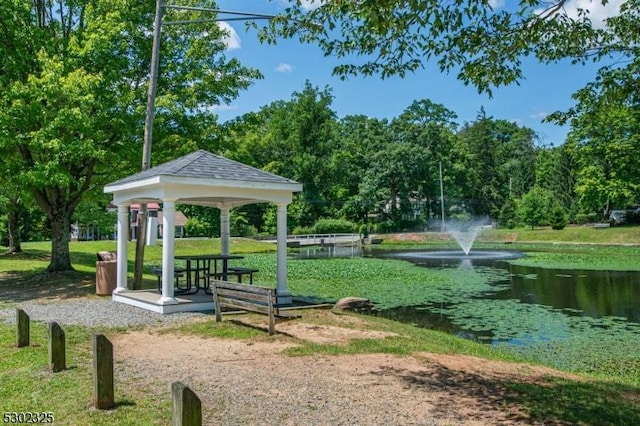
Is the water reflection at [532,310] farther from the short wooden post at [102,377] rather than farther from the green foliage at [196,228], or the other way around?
the green foliage at [196,228]

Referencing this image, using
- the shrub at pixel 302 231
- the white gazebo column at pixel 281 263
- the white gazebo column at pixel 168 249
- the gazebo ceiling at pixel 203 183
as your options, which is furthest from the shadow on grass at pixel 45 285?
the shrub at pixel 302 231

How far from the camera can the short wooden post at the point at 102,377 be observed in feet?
17.0

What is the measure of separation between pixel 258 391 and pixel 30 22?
1523 cm

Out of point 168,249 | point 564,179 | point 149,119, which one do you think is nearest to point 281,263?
point 168,249

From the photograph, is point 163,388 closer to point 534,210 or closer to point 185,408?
point 185,408

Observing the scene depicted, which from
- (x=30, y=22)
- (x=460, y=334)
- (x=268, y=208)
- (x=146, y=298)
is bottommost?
(x=460, y=334)

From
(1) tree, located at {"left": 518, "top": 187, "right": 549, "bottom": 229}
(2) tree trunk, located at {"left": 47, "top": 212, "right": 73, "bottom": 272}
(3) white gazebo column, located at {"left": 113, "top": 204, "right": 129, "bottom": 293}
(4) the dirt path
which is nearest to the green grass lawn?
(4) the dirt path

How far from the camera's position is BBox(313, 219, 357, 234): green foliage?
6097cm

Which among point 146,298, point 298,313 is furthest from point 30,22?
point 298,313

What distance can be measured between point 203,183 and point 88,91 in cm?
548

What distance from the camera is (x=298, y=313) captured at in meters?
11.1

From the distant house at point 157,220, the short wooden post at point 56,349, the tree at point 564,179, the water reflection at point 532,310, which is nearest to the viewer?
the short wooden post at point 56,349

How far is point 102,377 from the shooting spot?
17.1 feet

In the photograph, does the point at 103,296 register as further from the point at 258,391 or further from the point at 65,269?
the point at 258,391
